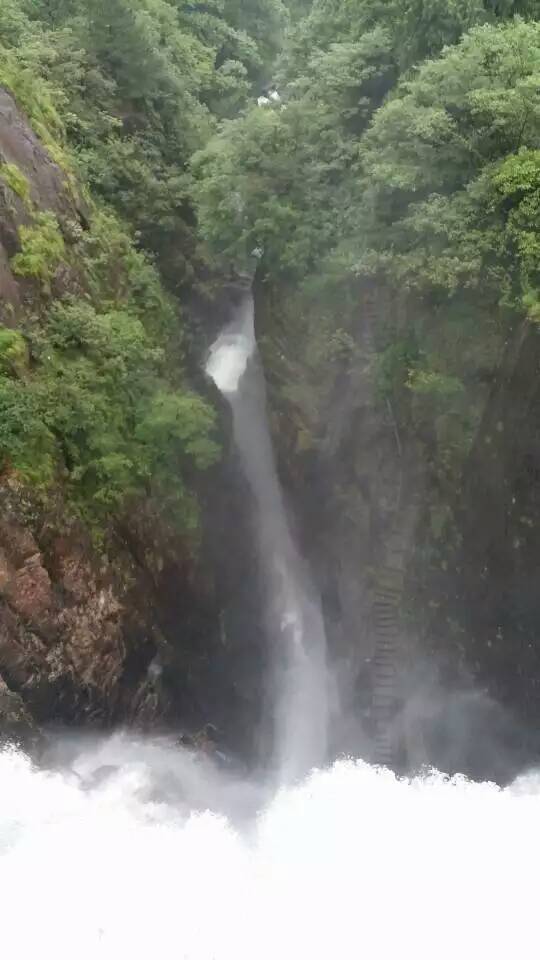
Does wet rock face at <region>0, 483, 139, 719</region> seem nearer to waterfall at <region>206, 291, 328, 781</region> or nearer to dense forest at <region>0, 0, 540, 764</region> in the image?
dense forest at <region>0, 0, 540, 764</region>

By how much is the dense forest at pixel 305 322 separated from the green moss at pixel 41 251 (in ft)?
0.17

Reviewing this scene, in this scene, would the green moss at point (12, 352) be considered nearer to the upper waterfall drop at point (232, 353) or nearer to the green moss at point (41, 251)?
the green moss at point (41, 251)

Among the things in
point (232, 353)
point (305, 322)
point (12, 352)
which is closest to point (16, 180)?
point (12, 352)

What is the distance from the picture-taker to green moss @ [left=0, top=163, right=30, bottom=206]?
1452cm

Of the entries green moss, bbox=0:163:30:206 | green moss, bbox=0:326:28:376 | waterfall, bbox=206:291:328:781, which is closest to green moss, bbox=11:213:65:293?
green moss, bbox=0:163:30:206

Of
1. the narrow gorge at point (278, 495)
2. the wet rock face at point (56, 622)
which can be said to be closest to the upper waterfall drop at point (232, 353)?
the narrow gorge at point (278, 495)

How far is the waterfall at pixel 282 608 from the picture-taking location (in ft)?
58.3

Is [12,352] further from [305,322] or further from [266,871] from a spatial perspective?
[266,871]

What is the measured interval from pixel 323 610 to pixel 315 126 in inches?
428

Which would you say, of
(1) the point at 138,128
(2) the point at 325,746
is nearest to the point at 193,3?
(1) the point at 138,128

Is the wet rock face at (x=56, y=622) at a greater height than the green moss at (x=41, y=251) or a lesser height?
lesser

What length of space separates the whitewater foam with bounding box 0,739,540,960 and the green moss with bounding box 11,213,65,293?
27.5 feet

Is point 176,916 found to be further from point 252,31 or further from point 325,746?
point 252,31

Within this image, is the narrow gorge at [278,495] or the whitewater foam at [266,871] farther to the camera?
the narrow gorge at [278,495]
